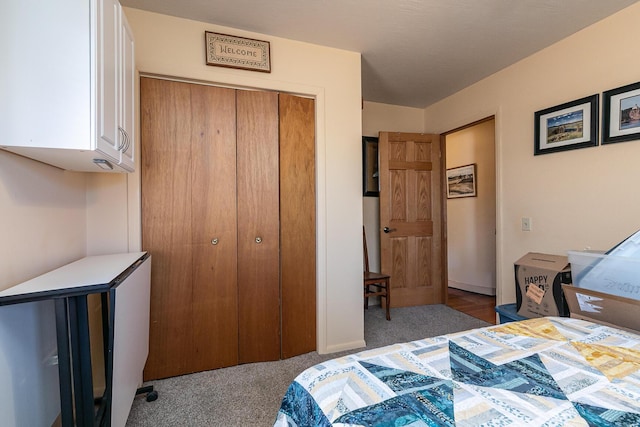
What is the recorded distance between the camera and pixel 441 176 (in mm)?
3645

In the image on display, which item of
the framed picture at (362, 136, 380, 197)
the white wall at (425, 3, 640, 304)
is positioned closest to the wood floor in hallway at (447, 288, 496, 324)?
the white wall at (425, 3, 640, 304)

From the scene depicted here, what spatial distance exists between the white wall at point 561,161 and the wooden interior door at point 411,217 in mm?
705

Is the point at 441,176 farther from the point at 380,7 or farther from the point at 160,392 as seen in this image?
the point at 160,392

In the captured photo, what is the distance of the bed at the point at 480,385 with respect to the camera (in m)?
0.63

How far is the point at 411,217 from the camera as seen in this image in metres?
3.51

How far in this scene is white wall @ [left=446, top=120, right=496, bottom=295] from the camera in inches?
152

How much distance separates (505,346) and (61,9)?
1.94 metres

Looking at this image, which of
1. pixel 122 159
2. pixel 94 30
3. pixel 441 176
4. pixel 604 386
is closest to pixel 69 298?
pixel 122 159

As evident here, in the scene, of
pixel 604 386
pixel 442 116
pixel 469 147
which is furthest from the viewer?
pixel 469 147

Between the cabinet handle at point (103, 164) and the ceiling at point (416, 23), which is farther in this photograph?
the ceiling at point (416, 23)

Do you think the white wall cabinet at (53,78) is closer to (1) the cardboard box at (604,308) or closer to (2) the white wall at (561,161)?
(1) the cardboard box at (604,308)

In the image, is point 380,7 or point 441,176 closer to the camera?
point 380,7

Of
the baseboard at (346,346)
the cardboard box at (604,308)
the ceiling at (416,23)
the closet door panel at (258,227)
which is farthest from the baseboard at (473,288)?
the closet door panel at (258,227)

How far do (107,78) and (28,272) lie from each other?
86 centimetres
